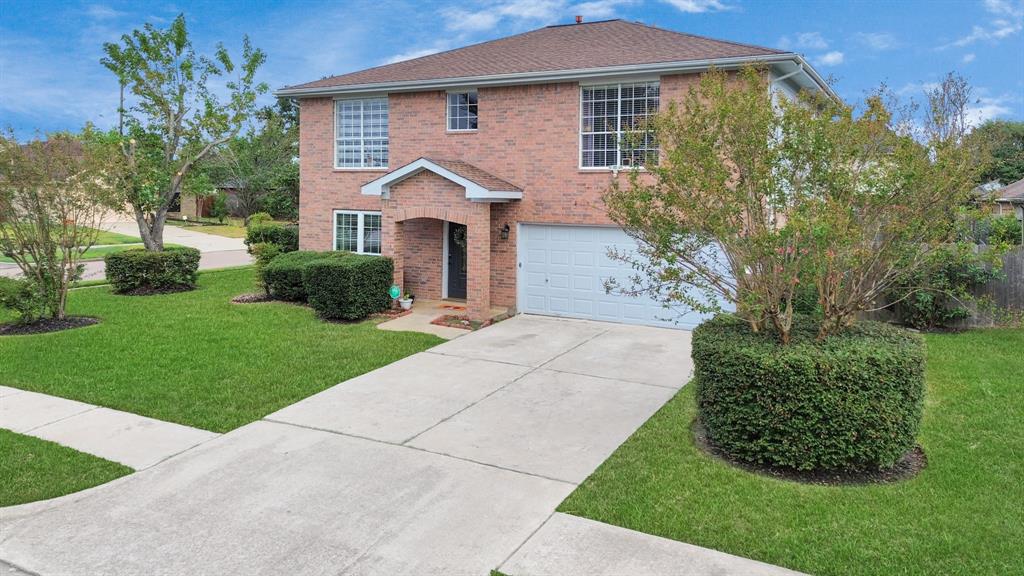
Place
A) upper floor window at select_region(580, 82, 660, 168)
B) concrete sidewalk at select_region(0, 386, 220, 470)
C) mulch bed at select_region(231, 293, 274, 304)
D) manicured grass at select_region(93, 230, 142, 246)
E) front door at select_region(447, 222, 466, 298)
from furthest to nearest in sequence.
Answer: manicured grass at select_region(93, 230, 142, 246) → mulch bed at select_region(231, 293, 274, 304) → front door at select_region(447, 222, 466, 298) → upper floor window at select_region(580, 82, 660, 168) → concrete sidewalk at select_region(0, 386, 220, 470)

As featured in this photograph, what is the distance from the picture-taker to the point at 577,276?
Answer: 14992 millimetres

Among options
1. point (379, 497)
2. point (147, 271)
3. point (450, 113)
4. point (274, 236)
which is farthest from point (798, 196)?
point (274, 236)

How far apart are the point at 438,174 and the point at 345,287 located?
2.88 m

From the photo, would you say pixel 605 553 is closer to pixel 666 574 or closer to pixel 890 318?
pixel 666 574

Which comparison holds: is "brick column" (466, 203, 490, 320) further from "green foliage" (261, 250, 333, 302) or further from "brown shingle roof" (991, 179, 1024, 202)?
"brown shingle roof" (991, 179, 1024, 202)

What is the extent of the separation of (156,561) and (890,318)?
44.1ft

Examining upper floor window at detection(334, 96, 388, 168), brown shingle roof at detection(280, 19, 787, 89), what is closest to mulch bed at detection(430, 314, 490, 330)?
upper floor window at detection(334, 96, 388, 168)

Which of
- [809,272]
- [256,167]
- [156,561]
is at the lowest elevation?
[156,561]

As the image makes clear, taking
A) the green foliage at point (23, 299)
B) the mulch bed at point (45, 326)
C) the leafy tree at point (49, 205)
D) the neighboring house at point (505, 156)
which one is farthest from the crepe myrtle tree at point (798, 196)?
the green foliage at point (23, 299)

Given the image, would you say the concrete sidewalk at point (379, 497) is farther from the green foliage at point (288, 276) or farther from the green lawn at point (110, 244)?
the green lawn at point (110, 244)

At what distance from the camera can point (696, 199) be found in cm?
681

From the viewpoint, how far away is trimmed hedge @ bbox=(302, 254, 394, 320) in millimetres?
14102

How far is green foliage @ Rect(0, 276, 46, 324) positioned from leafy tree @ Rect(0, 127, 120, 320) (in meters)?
0.03

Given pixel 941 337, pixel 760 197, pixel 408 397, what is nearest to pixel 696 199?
pixel 760 197
